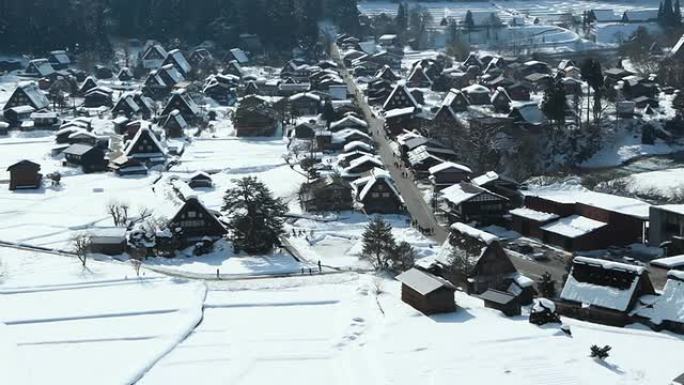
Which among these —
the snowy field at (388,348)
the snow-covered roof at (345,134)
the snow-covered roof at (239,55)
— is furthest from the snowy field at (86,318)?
the snow-covered roof at (239,55)

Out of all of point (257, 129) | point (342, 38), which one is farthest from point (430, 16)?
Result: point (257, 129)

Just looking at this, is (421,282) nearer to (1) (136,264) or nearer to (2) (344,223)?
(1) (136,264)

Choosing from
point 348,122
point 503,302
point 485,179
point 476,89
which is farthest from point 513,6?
point 503,302

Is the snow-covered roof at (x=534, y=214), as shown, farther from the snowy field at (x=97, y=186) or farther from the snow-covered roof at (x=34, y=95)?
the snow-covered roof at (x=34, y=95)

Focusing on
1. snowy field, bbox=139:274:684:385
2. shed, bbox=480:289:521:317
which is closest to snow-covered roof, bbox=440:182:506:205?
snowy field, bbox=139:274:684:385

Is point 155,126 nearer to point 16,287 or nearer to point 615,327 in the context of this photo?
point 16,287

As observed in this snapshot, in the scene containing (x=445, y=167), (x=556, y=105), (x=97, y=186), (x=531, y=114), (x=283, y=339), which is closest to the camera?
(x=283, y=339)
